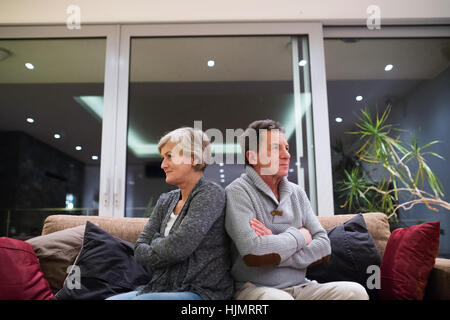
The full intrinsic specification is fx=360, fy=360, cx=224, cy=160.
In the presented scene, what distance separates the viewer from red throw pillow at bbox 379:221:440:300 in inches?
65.3

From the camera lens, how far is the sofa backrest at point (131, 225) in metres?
2.06

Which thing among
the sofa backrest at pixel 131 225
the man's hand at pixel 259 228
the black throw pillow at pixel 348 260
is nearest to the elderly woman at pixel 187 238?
the man's hand at pixel 259 228

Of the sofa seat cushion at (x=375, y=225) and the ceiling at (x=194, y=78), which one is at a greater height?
the ceiling at (x=194, y=78)

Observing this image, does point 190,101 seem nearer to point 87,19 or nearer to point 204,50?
point 204,50

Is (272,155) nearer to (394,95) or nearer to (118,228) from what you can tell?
(118,228)

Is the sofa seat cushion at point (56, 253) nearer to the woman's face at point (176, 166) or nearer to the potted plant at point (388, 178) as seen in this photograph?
the woman's face at point (176, 166)

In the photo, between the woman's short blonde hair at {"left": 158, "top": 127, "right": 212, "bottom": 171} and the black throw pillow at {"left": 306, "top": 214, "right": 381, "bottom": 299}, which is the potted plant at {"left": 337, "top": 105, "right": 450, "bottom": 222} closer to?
the black throw pillow at {"left": 306, "top": 214, "right": 381, "bottom": 299}

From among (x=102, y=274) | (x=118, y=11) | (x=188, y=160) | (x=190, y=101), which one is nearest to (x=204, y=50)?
(x=190, y=101)

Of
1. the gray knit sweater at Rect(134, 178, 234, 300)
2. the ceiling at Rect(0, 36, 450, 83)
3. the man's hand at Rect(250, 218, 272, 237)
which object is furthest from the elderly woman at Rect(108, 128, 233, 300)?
the ceiling at Rect(0, 36, 450, 83)

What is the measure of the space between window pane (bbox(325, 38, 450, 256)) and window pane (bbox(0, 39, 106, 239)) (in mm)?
2064

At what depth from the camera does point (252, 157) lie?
1702 millimetres

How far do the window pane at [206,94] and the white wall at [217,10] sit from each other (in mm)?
198

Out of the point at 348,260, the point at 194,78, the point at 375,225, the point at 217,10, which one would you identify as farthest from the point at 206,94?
the point at 348,260

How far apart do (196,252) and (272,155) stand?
555 millimetres
